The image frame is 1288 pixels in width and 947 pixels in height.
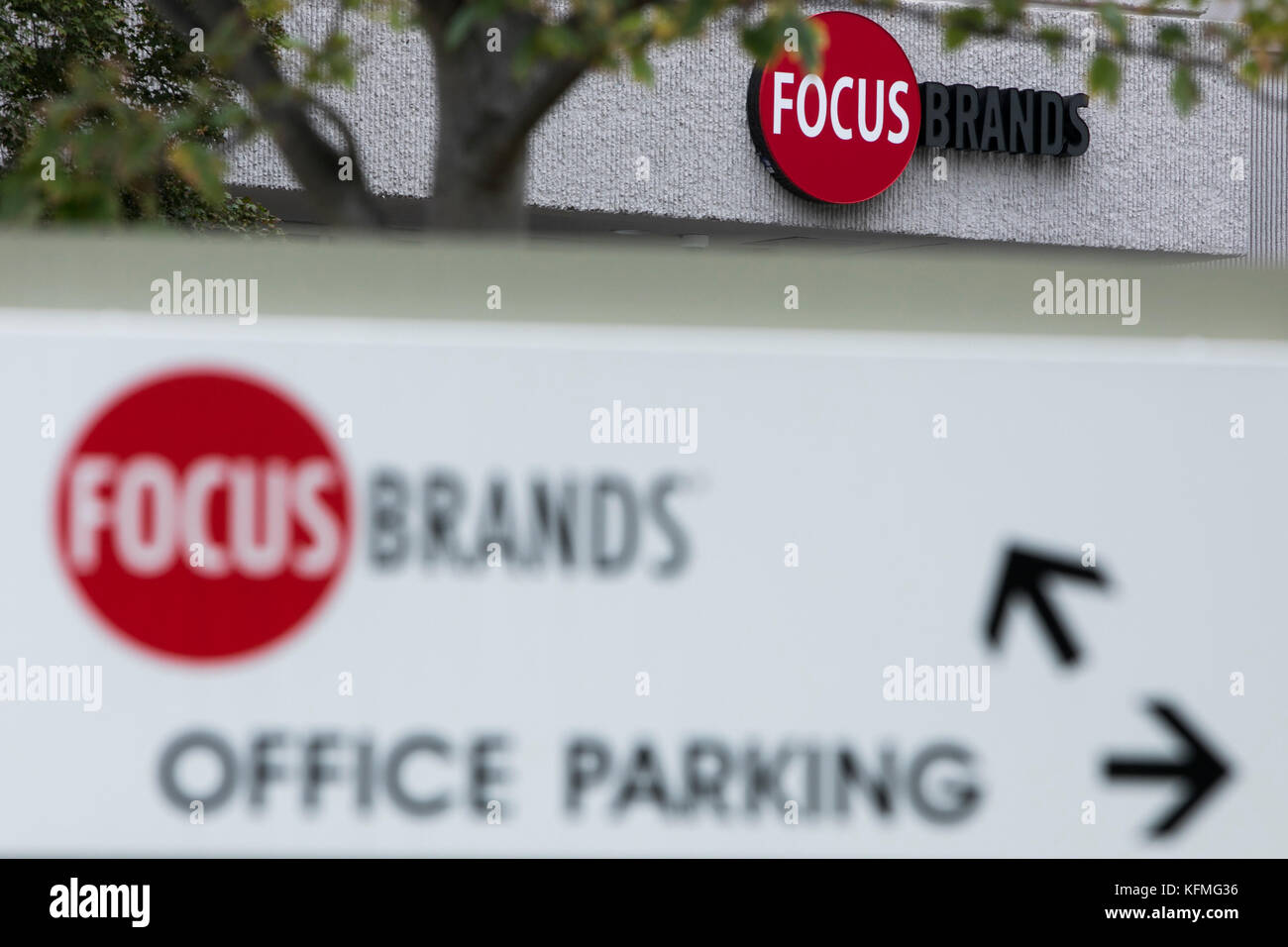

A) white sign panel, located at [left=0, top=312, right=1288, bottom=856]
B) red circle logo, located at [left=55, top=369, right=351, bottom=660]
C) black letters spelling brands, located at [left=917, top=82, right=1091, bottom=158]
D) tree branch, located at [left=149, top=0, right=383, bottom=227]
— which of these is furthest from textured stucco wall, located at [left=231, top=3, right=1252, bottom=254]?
red circle logo, located at [left=55, top=369, right=351, bottom=660]

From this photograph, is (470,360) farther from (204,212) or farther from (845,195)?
(845,195)

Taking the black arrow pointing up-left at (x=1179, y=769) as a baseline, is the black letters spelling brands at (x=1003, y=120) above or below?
above

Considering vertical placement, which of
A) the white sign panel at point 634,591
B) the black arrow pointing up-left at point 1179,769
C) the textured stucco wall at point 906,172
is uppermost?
the textured stucco wall at point 906,172

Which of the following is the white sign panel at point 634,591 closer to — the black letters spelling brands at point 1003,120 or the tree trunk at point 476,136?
the tree trunk at point 476,136

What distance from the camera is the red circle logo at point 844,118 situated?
47.2 ft

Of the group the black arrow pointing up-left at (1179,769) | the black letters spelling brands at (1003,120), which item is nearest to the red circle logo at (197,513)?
the black arrow pointing up-left at (1179,769)

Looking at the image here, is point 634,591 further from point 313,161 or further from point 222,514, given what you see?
point 313,161

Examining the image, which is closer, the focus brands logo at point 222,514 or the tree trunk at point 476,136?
the focus brands logo at point 222,514

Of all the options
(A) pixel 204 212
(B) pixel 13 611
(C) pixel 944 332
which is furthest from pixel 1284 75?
(A) pixel 204 212

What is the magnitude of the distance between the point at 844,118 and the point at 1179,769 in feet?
39.6

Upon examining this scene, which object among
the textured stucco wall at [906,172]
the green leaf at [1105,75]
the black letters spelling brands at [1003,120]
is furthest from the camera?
the black letters spelling brands at [1003,120]

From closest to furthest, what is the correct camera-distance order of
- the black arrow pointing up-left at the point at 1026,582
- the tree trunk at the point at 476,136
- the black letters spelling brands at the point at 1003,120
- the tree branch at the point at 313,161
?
the black arrow pointing up-left at the point at 1026,582
the tree trunk at the point at 476,136
the tree branch at the point at 313,161
the black letters spelling brands at the point at 1003,120

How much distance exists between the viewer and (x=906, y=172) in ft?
49.9

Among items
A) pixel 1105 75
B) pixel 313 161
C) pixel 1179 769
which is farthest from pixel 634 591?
pixel 313 161
